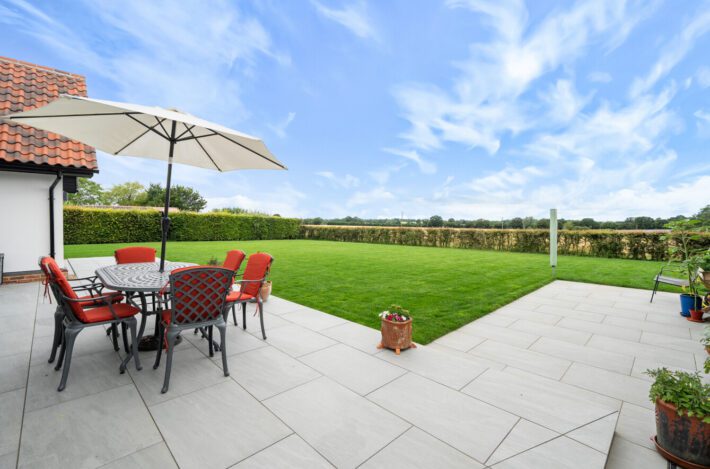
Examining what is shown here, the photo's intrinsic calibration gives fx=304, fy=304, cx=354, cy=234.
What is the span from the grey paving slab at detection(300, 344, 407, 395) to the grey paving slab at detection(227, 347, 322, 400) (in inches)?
5.7

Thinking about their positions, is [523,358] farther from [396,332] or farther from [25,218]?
[25,218]

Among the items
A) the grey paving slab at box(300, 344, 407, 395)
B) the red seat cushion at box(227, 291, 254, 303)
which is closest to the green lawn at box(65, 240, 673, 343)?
the grey paving slab at box(300, 344, 407, 395)

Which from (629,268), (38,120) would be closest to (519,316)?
(38,120)

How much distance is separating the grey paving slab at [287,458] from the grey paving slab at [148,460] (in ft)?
1.25

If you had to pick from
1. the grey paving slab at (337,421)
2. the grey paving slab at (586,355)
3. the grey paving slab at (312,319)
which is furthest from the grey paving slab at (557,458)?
the grey paving slab at (312,319)

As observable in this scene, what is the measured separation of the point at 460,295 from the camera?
573 cm

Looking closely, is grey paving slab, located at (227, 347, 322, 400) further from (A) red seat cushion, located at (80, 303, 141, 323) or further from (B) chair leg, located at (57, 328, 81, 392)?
(B) chair leg, located at (57, 328, 81, 392)

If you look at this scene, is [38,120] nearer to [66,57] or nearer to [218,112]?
[66,57]

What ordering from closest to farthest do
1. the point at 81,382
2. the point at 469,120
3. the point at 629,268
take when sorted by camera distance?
the point at 81,382
the point at 629,268
the point at 469,120

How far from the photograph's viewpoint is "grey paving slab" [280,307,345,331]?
3.97 metres

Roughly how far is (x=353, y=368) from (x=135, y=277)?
2383 mm

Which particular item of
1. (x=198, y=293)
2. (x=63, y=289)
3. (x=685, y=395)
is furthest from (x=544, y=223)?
(x=63, y=289)

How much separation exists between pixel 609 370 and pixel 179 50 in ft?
46.8

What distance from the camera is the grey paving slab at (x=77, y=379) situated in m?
2.25
